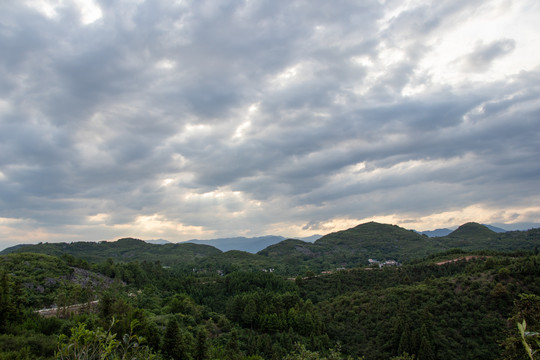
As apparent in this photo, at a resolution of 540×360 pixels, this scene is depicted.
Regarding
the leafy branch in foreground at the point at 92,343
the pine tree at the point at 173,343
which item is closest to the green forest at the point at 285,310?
the pine tree at the point at 173,343

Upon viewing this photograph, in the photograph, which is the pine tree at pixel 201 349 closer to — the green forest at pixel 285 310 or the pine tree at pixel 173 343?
the green forest at pixel 285 310

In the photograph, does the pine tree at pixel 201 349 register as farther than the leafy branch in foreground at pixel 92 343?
Yes

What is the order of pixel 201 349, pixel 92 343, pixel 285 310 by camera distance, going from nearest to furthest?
pixel 92 343
pixel 201 349
pixel 285 310

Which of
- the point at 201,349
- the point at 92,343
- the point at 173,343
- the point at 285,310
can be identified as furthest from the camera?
the point at 285,310

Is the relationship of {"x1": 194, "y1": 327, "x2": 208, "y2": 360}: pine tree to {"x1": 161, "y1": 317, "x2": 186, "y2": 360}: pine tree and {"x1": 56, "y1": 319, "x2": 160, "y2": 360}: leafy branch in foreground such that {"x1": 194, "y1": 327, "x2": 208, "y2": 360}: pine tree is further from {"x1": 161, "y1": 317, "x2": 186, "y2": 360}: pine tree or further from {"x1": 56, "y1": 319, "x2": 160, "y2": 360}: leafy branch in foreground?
{"x1": 56, "y1": 319, "x2": 160, "y2": 360}: leafy branch in foreground

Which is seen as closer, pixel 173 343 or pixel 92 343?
pixel 92 343

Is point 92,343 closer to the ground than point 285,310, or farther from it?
farther from it

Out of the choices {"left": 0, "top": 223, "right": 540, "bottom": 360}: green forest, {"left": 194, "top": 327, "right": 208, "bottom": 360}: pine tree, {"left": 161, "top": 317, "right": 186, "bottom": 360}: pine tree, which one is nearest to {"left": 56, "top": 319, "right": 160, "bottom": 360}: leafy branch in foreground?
{"left": 0, "top": 223, "right": 540, "bottom": 360}: green forest

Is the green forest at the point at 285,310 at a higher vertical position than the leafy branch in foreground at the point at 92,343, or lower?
lower

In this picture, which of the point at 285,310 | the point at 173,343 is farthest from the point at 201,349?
the point at 285,310

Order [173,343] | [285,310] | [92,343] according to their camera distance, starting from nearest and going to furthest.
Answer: [92,343]
[173,343]
[285,310]

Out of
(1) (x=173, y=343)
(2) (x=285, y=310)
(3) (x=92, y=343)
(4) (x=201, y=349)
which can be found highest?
(3) (x=92, y=343)

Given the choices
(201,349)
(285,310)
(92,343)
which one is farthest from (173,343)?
(285,310)

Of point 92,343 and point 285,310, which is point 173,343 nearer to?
point 92,343
